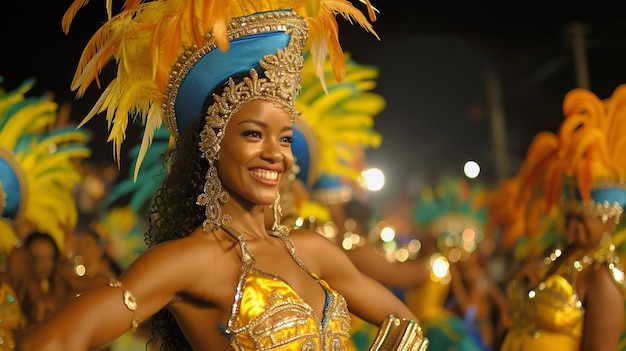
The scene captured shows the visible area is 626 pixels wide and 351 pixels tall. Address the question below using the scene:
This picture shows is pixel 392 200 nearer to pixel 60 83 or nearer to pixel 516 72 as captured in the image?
pixel 516 72

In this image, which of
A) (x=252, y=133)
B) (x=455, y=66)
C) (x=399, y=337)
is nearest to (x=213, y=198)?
(x=252, y=133)

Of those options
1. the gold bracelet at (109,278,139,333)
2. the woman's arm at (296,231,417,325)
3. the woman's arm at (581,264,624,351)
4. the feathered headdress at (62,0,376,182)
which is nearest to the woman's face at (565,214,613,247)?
the woman's arm at (581,264,624,351)

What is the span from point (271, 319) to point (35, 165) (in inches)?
136

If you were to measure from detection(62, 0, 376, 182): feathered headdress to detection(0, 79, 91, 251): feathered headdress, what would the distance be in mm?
2681

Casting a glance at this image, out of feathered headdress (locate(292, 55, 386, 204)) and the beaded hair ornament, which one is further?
feathered headdress (locate(292, 55, 386, 204))

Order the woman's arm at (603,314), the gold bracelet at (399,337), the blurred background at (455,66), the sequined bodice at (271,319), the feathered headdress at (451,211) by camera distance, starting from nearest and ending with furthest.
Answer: the sequined bodice at (271,319), the gold bracelet at (399,337), the woman's arm at (603,314), the blurred background at (455,66), the feathered headdress at (451,211)

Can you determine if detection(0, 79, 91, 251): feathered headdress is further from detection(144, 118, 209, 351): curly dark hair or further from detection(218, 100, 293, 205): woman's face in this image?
detection(218, 100, 293, 205): woman's face

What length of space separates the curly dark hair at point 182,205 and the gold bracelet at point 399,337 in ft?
2.04

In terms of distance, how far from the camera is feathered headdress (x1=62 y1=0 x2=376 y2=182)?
2879 millimetres

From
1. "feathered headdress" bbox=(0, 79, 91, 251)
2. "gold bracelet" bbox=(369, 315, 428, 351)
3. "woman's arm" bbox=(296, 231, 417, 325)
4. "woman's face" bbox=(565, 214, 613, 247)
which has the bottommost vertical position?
"feathered headdress" bbox=(0, 79, 91, 251)

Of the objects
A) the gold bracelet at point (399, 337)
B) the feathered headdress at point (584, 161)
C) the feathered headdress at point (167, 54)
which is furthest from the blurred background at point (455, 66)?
the gold bracelet at point (399, 337)

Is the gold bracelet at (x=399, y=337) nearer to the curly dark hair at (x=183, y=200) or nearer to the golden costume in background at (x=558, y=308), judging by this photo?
the curly dark hair at (x=183, y=200)

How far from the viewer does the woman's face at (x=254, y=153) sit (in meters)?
2.86

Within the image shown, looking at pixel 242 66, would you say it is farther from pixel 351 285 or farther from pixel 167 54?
pixel 351 285
